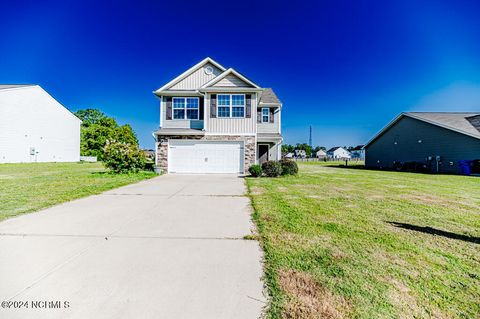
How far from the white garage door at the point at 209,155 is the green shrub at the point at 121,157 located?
6.70ft

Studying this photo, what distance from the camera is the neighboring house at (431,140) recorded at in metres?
17.3

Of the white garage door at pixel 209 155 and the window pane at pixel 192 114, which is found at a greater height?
the window pane at pixel 192 114

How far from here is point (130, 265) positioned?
9.37 ft

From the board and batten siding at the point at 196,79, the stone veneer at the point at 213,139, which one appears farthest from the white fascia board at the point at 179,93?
the stone veneer at the point at 213,139

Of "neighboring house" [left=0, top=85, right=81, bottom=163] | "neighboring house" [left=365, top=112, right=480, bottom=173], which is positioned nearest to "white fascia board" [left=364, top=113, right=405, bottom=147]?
"neighboring house" [left=365, top=112, right=480, bottom=173]

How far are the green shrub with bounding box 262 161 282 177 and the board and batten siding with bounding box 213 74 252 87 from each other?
5.55 meters

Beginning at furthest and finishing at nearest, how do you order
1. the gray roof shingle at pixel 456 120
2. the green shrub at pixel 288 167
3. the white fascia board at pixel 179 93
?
the gray roof shingle at pixel 456 120 → the white fascia board at pixel 179 93 → the green shrub at pixel 288 167

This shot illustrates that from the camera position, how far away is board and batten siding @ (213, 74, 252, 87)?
1441 centimetres

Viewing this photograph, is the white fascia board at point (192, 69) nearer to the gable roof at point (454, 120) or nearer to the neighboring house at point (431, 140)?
the gable roof at point (454, 120)

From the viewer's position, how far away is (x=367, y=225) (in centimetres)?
439

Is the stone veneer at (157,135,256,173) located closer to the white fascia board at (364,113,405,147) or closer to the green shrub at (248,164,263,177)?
the green shrub at (248,164,263,177)

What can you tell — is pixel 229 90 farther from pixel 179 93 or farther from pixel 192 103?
pixel 179 93

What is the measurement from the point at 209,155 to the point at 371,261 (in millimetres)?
12370

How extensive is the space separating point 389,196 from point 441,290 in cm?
596
